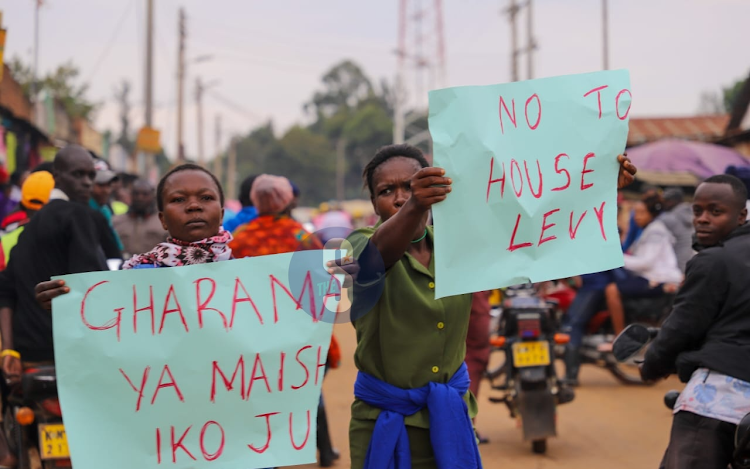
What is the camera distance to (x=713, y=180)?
407 centimetres

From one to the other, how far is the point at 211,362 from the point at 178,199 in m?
0.59

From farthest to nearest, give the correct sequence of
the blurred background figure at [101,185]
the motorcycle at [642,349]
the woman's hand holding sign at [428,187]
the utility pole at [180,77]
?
the utility pole at [180,77] < the blurred background figure at [101,185] < the motorcycle at [642,349] < the woman's hand holding sign at [428,187]

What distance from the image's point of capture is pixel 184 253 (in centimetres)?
304

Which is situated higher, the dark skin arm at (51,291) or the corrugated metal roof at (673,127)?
the corrugated metal roof at (673,127)

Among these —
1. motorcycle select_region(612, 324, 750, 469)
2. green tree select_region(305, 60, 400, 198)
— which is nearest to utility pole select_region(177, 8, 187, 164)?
motorcycle select_region(612, 324, 750, 469)

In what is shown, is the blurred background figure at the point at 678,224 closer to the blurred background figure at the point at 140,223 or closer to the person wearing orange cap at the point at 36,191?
the blurred background figure at the point at 140,223

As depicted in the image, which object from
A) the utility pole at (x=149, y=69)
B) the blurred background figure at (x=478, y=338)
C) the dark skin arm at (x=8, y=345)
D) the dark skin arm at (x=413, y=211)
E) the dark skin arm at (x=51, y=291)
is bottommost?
the blurred background figure at (x=478, y=338)

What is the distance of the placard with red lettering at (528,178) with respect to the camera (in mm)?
2891

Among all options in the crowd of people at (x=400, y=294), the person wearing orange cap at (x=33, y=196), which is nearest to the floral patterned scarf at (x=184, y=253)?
the crowd of people at (x=400, y=294)

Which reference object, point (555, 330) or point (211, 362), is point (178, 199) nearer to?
point (211, 362)

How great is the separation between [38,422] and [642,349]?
3.03 metres

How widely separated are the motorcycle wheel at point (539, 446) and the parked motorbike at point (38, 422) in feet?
11.5

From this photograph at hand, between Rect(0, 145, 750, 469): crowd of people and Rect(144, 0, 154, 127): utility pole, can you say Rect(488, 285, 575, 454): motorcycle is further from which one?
Rect(144, 0, 154, 127): utility pole

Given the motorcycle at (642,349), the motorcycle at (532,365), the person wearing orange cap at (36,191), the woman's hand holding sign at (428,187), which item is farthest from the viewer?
the motorcycle at (532,365)
